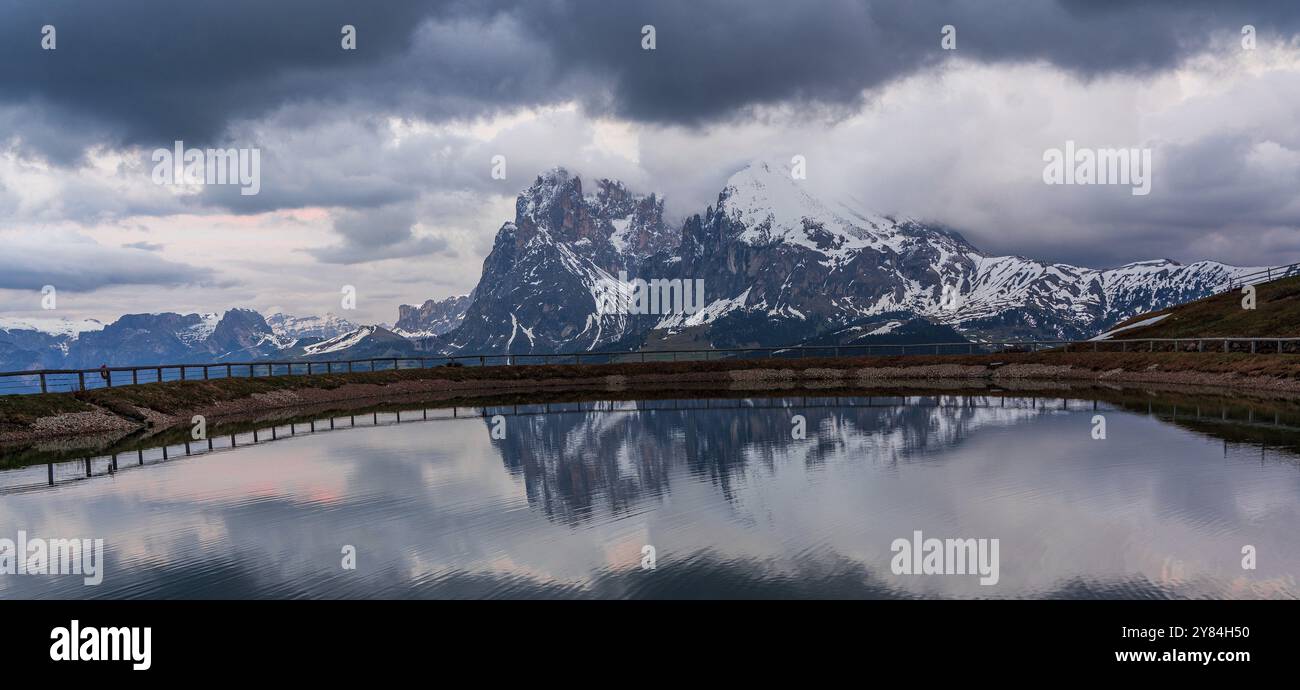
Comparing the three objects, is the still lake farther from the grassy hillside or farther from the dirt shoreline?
the grassy hillside

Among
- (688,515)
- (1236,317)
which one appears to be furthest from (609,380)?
(688,515)

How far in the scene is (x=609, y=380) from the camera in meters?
119

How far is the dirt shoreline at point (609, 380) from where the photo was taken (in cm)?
6594

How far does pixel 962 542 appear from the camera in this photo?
21594mm

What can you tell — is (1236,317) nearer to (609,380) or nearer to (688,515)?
(609,380)

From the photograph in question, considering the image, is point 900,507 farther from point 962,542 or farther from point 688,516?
point 688,516

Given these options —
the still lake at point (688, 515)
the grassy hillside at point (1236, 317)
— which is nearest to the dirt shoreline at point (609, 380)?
the grassy hillside at point (1236, 317)

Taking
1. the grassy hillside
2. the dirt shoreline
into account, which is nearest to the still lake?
the dirt shoreline

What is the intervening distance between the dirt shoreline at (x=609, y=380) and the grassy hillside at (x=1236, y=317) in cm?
2029

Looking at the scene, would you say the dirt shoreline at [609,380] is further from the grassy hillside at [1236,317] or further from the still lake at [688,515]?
the still lake at [688,515]

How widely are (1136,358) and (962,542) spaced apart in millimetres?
90349

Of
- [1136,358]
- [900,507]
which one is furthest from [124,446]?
[1136,358]

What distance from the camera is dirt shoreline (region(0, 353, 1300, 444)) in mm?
65938

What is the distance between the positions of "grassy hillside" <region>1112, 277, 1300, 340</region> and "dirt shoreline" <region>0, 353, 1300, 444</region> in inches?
799
